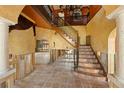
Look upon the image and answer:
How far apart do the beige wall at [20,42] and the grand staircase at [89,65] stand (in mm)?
2927

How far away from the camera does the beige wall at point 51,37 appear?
13367mm

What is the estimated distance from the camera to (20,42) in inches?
317

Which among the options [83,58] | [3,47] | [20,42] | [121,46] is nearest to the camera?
[121,46]

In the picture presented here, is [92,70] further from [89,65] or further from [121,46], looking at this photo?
[121,46]

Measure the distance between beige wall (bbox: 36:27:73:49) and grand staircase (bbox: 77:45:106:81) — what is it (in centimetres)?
311

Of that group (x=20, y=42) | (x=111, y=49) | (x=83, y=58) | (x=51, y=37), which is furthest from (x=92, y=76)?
(x=51, y=37)

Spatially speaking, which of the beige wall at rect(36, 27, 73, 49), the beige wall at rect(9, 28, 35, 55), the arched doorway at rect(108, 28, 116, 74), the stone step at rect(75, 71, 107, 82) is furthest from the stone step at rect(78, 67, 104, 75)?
the beige wall at rect(36, 27, 73, 49)

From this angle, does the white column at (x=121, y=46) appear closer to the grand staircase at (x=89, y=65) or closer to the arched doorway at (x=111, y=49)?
the arched doorway at (x=111, y=49)

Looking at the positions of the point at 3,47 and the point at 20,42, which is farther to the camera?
the point at 20,42

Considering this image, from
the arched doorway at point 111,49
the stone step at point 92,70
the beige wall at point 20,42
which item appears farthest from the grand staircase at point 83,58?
the beige wall at point 20,42

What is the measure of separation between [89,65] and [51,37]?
5221 millimetres

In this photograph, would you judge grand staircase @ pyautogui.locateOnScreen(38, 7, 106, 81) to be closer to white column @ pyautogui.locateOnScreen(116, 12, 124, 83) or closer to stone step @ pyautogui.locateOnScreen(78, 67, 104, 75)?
stone step @ pyautogui.locateOnScreen(78, 67, 104, 75)

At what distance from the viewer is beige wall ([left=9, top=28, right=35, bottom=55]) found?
7314 millimetres
